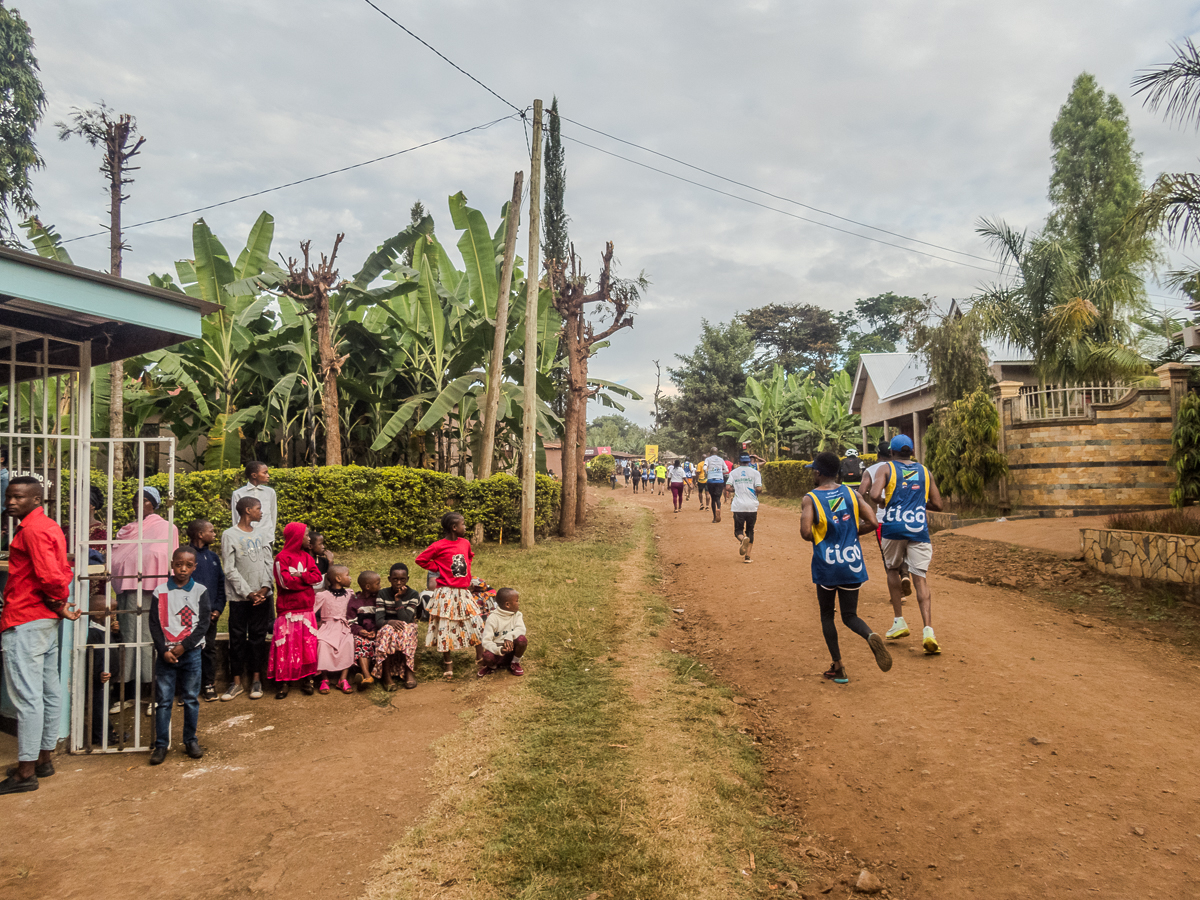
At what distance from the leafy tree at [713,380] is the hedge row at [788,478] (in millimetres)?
17252

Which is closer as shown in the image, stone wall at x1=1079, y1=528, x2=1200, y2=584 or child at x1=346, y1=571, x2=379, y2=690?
child at x1=346, y1=571, x2=379, y2=690

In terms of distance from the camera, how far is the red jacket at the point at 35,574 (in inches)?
168

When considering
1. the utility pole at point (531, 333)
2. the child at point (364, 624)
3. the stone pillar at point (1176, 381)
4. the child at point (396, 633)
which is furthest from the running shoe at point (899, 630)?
the stone pillar at point (1176, 381)

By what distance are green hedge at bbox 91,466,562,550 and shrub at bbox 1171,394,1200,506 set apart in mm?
11789

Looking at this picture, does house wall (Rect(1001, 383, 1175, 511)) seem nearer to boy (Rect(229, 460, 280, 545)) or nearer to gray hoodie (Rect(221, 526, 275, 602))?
boy (Rect(229, 460, 280, 545))

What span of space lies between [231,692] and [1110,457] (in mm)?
15890

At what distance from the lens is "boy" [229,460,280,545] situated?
6199 mm

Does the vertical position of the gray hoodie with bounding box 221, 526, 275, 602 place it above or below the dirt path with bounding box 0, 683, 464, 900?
above

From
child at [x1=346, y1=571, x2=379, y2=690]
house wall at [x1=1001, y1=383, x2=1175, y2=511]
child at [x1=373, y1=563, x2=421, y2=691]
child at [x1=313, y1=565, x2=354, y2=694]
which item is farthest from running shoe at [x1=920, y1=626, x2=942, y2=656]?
house wall at [x1=1001, y1=383, x2=1175, y2=511]

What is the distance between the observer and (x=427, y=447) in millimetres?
17109

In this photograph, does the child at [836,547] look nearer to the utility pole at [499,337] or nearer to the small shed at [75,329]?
the small shed at [75,329]

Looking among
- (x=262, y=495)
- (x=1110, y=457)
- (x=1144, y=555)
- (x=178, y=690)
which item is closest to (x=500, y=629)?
(x=262, y=495)

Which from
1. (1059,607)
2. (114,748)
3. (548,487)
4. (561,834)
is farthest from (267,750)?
(548,487)

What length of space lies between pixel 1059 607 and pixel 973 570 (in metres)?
2.08
